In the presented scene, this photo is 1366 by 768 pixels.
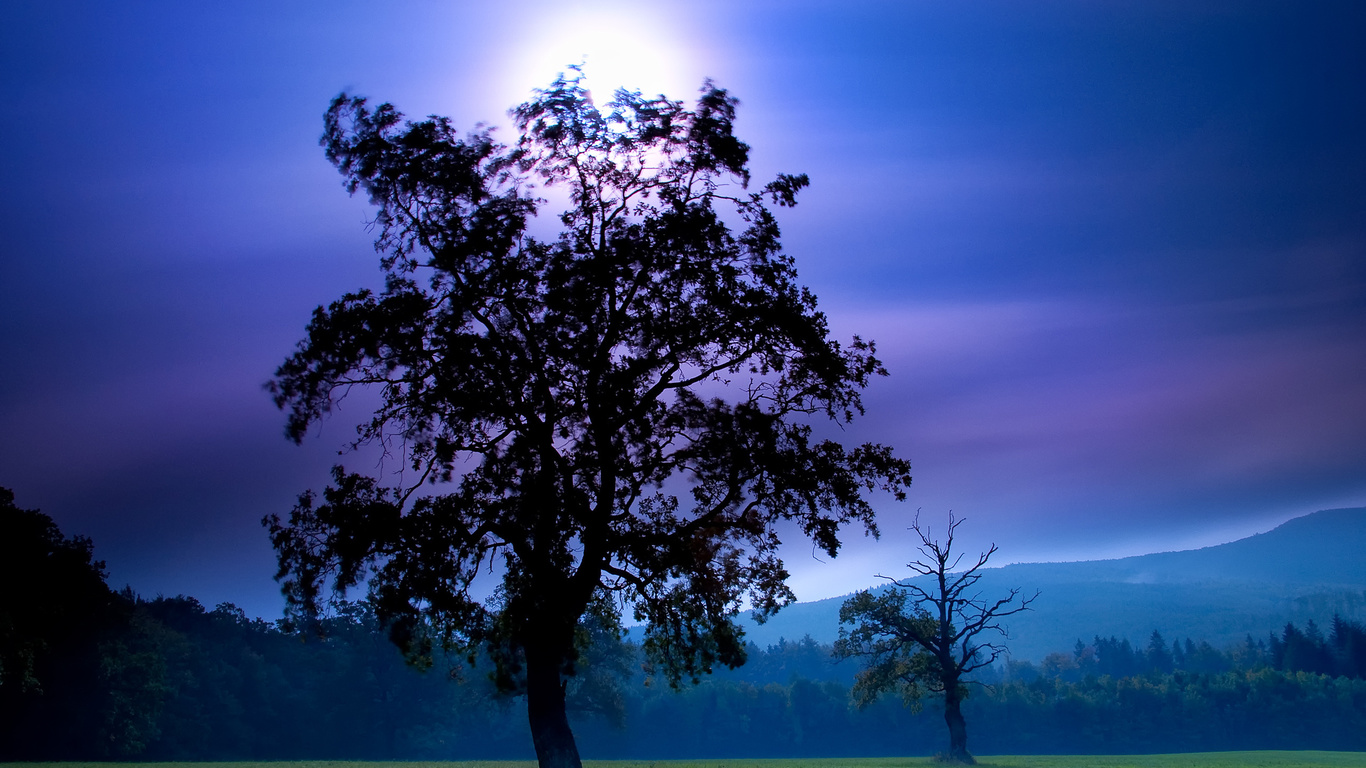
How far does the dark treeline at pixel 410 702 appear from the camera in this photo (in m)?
59.8

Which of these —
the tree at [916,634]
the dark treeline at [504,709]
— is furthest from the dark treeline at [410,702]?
the tree at [916,634]

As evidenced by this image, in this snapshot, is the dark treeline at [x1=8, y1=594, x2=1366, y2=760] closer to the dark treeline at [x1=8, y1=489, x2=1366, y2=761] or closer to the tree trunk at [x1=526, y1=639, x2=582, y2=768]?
the dark treeline at [x1=8, y1=489, x2=1366, y2=761]

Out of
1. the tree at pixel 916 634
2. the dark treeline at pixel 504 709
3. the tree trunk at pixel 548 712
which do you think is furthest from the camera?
the dark treeline at pixel 504 709

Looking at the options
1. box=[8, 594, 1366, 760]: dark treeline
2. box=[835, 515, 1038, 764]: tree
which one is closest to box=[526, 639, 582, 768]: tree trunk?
box=[835, 515, 1038, 764]: tree

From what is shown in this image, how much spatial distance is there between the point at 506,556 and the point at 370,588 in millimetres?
3304

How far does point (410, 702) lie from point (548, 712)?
8457 centimetres

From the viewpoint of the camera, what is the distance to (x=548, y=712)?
20.3 m

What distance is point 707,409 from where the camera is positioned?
70.1 ft

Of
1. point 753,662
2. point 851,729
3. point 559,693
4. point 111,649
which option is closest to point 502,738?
point 851,729

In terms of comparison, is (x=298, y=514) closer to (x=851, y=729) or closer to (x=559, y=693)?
(x=559, y=693)

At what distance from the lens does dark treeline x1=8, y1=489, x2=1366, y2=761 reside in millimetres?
59750

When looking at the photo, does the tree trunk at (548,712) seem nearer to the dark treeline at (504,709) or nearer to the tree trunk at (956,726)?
the tree trunk at (956,726)

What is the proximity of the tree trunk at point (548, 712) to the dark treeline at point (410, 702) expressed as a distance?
35.6m

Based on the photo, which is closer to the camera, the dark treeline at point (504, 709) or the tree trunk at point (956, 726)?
the tree trunk at point (956, 726)
